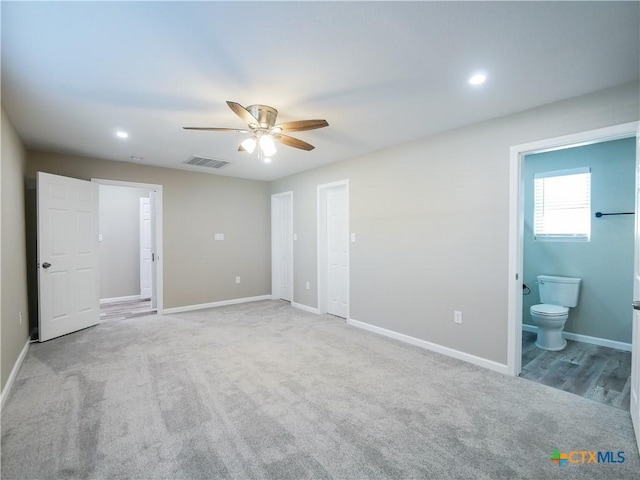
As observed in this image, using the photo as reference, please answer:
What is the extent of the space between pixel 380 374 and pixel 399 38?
2.62 meters

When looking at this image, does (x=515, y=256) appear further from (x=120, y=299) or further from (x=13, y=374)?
(x=120, y=299)

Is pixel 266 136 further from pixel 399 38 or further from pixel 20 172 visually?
pixel 20 172

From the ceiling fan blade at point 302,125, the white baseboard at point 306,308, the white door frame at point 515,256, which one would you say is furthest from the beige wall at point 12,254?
the white door frame at point 515,256

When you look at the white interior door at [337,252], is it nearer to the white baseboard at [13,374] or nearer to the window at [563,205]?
the window at [563,205]

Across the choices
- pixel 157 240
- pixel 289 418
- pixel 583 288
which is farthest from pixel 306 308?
pixel 583 288

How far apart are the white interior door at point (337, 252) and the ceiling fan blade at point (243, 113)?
93.8 inches

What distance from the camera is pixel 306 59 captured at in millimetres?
1928

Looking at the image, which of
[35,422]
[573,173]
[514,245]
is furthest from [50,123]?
[573,173]

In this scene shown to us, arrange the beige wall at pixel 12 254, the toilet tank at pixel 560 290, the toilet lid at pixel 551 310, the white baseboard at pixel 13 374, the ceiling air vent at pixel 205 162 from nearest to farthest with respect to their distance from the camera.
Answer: the white baseboard at pixel 13 374
the beige wall at pixel 12 254
the toilet lid at pixel 551 310
the toilet tank at pixel 560 290
the ceiling air vent at pixel 205 162

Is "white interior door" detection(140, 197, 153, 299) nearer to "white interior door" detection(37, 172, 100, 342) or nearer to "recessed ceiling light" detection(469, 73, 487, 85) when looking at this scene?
"white interior door" detection(37, 172, 100, 342)

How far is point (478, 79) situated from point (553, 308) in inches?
109

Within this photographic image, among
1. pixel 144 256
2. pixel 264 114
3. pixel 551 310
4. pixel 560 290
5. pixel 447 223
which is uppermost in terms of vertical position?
pixel 264 114

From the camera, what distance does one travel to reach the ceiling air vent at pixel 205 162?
4.31m

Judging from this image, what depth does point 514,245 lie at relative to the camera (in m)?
2.71
